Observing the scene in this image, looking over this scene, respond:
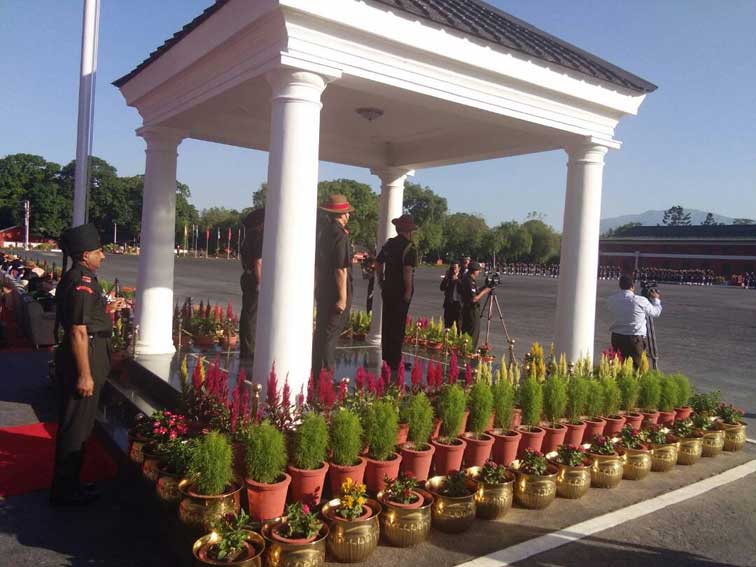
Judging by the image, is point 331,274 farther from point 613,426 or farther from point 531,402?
point 613,426

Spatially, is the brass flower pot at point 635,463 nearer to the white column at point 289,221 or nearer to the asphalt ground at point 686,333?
the white column at point 289,221

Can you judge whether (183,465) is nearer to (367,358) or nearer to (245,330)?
(245,330)

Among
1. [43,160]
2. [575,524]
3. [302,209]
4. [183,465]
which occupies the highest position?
[43,160]

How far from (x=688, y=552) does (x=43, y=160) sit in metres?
103

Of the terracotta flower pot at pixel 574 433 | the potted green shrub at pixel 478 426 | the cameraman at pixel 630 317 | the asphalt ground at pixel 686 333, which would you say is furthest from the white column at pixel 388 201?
the potted green shrub at pixel 478 426

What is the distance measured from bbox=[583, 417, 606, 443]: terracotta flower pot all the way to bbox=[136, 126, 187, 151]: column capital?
6.19m

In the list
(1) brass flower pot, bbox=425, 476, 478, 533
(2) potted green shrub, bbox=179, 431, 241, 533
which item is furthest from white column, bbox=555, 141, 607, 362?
(2) potted green shrub, bbox=179, 431, 241, 533

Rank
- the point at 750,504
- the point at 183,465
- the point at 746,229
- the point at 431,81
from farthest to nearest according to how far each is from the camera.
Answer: the point at 746,229 → the point at 431,81 → the point at 750,504 → the point at 183,465

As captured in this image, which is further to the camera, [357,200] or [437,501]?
[357,200]

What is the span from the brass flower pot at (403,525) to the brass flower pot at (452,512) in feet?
0.75

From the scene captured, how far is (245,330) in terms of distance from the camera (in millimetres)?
7941

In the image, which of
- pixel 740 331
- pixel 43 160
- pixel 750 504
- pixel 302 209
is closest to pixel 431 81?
pixel 302 209

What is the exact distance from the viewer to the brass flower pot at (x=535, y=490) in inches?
190

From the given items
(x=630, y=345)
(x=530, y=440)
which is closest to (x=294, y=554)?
(x=530, y=440)
